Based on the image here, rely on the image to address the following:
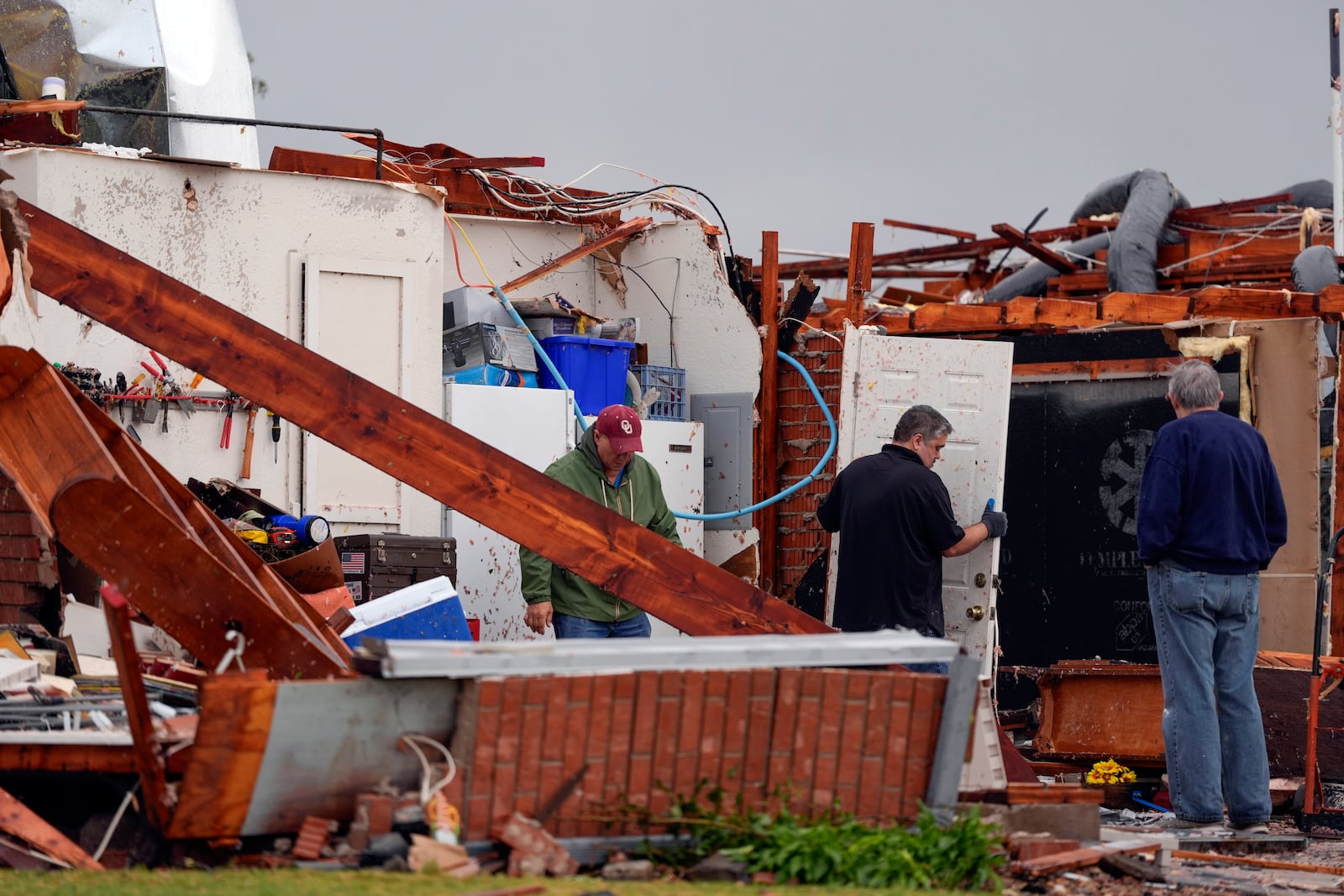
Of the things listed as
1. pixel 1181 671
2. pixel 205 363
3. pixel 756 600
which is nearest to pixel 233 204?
pixel 205 363

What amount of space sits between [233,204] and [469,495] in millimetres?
4905

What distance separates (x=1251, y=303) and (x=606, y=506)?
538cm

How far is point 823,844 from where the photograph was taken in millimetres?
4281

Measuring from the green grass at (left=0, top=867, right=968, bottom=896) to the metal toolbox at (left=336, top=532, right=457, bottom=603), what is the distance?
15.2 ft

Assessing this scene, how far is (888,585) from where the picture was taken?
24.5 feet

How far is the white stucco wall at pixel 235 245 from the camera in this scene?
29.5 feet

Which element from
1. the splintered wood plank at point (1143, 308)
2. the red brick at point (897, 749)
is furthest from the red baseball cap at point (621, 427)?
the splintered wood plank at point (1143, 308)

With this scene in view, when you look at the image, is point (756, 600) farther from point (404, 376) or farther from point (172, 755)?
point (404, 376)

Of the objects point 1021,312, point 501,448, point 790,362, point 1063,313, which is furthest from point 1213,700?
point 790,362

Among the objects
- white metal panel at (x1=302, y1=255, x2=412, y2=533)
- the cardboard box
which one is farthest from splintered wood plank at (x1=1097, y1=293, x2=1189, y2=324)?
white metal panel at (x1=302, y1=255, x2=412, y2=533)

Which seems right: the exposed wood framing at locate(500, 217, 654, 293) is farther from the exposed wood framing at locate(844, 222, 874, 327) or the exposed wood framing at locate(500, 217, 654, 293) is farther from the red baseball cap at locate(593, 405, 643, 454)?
the red baseball cap at locate(593, 405, 643, 454)

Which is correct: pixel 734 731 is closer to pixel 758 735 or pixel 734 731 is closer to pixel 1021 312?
pixel 758 735

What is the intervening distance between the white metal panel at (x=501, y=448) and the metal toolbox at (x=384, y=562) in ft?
3.05

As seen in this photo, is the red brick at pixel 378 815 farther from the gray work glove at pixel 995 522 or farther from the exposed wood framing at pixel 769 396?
the exposed wood framing at pixel 769 396
